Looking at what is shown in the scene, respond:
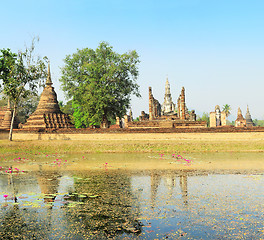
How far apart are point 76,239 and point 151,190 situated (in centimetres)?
447

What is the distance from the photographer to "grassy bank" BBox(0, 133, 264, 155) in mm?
25531

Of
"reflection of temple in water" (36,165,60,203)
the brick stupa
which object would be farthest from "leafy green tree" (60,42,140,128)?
"reflection of temple in water" (36,165,60,203)

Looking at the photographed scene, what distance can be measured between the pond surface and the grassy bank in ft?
43.7

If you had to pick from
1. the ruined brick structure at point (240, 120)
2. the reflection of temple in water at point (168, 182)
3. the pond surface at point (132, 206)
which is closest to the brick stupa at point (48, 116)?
the pond surface at point (132, 206)

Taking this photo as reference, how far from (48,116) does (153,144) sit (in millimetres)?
16658

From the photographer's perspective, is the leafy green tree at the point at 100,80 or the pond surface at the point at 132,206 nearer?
the pond surface at the point at 132,206


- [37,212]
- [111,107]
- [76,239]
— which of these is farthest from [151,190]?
[111,107]

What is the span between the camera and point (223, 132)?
29766 millimetres

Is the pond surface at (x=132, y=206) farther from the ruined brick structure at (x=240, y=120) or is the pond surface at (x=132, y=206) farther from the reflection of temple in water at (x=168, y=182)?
the ruined brick structure at (x=240, y=120)

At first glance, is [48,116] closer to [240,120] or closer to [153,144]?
[153,144]

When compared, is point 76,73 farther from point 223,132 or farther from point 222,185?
point 222,185

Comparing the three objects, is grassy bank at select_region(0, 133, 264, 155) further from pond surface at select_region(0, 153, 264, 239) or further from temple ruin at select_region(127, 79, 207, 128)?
pond surface at select_region(0, 153, 264, 239)

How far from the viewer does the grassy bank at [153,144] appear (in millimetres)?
25531

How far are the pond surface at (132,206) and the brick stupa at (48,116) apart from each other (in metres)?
24.9
